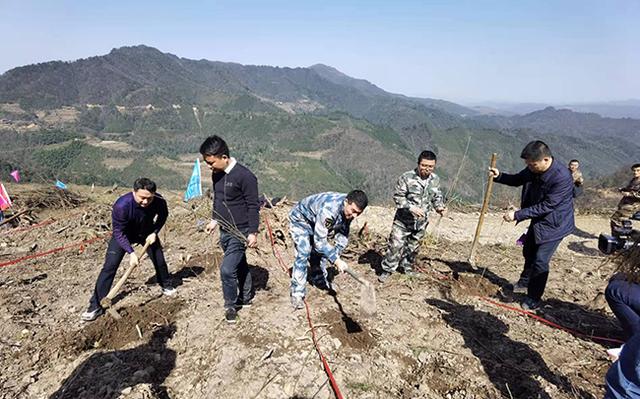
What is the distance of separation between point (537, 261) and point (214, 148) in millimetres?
3489

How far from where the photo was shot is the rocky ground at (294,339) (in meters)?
2.99

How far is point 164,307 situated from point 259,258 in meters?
1.80

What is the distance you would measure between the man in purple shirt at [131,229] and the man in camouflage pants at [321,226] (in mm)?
1478

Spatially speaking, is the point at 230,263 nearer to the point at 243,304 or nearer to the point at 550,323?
the point at 243,304

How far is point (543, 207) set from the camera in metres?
3.70

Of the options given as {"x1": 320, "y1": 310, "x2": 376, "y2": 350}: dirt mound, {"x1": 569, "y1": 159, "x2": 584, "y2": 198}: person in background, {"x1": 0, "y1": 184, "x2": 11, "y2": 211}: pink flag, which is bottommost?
{"x1": 320, "y1": 310, "x2": 376, "y2": 350}: dirt mound

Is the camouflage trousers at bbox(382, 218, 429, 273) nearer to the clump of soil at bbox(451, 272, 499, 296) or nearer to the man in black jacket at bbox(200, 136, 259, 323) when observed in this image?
the clump of soil at bbox(451, 272, 499, 296)

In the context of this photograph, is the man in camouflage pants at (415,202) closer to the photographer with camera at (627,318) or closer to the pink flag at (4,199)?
the photographer with camera at (627,318)

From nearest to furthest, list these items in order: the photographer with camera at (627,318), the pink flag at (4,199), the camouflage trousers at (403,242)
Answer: the photographer with camera at (627,318)
the camouflage trousers at (403,242)
the pink flag at (4,199)

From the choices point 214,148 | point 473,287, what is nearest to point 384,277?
point 473,287

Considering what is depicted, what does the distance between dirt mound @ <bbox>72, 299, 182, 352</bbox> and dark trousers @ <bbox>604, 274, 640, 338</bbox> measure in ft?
13.0

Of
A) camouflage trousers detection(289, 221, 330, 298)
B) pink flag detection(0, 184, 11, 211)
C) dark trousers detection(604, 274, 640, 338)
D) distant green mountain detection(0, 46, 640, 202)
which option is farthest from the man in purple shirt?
distant green mountain detection(0, 46, 640, 202)

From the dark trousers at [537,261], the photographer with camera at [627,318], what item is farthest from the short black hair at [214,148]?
the dark trousers at [537,261]

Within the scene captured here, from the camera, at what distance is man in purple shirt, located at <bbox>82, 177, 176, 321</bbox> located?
353 centimetres
